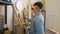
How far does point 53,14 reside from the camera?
3318 mm

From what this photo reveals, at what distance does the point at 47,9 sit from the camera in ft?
11.0

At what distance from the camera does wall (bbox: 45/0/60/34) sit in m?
3.27

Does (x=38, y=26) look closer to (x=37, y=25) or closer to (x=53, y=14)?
(x=37, y=25)

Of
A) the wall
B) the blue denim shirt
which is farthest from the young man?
the wall

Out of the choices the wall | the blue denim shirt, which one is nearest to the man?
the blue denim shirt

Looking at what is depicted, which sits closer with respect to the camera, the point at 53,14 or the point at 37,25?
the point at 37,25

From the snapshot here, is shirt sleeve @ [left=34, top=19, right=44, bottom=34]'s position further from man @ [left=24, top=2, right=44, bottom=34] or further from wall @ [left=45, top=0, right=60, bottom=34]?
wall @ [left=45, top=0, right=60, bottom=34]

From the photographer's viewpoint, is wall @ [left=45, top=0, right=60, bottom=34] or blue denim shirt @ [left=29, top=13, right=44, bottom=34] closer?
blue denim shirt @ [left=29, top=13, right=44, bottom=34]

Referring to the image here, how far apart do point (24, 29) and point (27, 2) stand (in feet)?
3.10

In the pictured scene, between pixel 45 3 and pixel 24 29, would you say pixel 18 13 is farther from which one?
pixel 45 3

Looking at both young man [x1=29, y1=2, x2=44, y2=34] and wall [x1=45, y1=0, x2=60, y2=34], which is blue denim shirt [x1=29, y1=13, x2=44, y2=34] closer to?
young man [x1=29, y1=2, x2=44, y2=34]

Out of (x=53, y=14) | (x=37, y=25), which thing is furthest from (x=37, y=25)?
(x=53, y=14)

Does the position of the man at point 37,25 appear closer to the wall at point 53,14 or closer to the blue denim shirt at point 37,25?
the blue denim shirt at point 37,25

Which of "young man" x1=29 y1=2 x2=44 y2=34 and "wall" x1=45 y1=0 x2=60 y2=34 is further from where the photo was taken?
"wall" x1=45 y1=0 x2=60 y2=34
